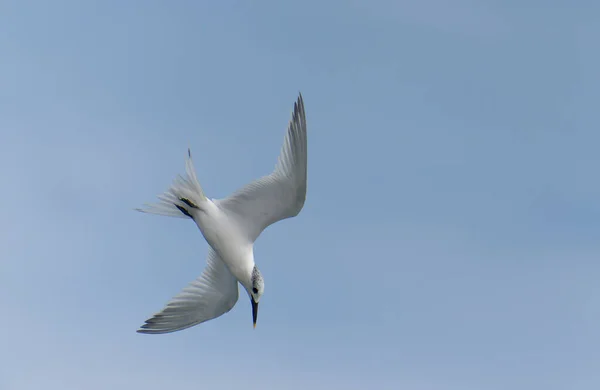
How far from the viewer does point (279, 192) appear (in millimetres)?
12930

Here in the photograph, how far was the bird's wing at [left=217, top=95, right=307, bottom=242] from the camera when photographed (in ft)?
40.8

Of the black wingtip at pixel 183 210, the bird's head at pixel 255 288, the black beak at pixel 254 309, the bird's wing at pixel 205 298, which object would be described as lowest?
the black beak at pixel 254 309

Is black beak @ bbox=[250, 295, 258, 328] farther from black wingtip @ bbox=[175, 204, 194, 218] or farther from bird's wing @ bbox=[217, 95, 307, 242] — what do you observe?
black wingtip @ bbox=[175, 204, 194, 218]

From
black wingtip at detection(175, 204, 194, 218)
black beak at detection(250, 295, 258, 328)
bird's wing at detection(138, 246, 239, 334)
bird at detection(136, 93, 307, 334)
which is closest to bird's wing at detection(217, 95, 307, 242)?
bird at detection(136, 93, 307, 334)

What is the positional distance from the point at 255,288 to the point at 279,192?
77.5 inches

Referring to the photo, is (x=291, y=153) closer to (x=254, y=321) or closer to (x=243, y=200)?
(x=243, y=200)

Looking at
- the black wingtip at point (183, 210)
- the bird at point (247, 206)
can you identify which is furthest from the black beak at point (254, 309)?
the black wingtip at point (183, 210)

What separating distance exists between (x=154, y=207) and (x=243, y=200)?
5.64 ft

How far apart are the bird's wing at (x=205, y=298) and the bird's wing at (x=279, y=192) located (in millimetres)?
1816

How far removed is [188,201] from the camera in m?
13.4

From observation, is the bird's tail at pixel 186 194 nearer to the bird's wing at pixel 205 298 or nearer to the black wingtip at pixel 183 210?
the black wingtip at pixel 183 210

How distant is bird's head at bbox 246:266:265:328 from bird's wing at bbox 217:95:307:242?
61 cm

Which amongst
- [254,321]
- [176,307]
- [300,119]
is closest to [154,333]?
[176,307]

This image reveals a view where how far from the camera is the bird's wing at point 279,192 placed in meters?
12.4
